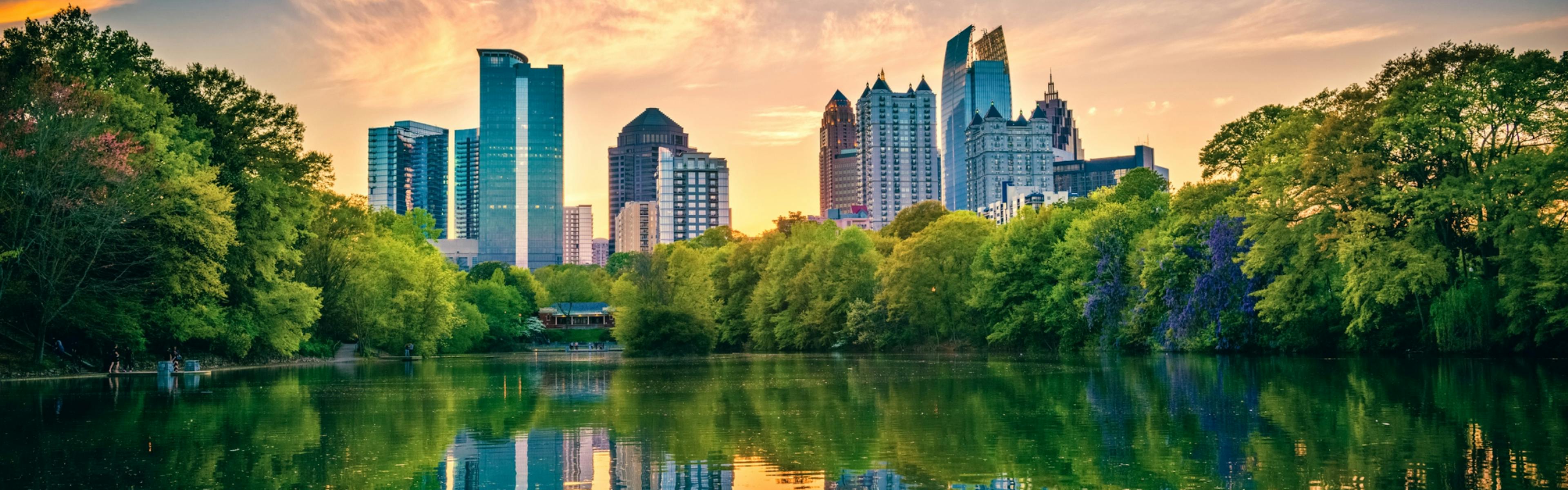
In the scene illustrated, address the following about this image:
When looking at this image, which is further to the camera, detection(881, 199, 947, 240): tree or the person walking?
detection(881, 199, 947, 240): tree

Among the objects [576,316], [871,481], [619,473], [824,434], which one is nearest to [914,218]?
[576,316]

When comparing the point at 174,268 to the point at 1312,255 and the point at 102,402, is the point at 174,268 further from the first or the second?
the point at 1312,255

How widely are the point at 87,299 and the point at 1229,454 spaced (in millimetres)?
40873

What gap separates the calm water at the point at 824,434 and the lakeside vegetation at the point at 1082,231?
688cm

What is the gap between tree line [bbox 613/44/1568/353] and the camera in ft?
151

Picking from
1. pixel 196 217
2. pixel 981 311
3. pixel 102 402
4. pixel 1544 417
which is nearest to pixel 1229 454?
pixel 1544 417

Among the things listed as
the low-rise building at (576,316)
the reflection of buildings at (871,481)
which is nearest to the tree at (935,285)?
the reflection of buildings at (871,481)

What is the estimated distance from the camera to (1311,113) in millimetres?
55844

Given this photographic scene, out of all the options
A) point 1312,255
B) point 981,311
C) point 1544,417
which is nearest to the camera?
point 1544,417

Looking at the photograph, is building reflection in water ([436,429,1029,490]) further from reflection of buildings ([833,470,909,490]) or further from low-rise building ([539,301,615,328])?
low-rise building ([539,301,615,328])

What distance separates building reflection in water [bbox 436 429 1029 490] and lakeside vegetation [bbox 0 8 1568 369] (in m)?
28.9

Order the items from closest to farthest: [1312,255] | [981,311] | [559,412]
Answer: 1. [559,412]
2. [1312,255]
3. [981,311]

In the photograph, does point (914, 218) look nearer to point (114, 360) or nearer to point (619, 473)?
point (114, 360)

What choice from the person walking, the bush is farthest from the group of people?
the bush
